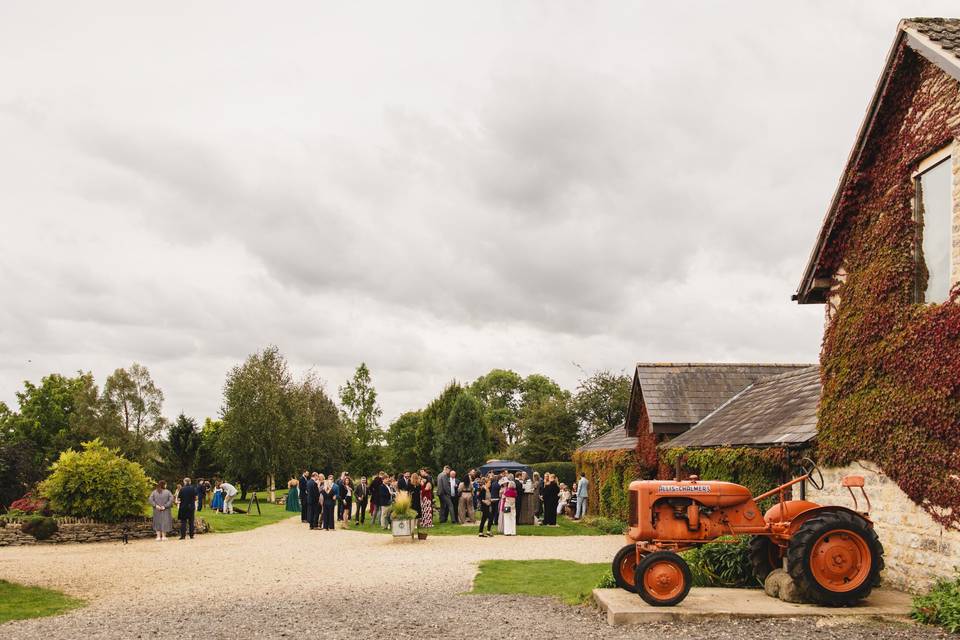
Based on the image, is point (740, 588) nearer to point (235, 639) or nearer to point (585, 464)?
point (235, 639)

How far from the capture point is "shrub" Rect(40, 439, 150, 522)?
22141mm

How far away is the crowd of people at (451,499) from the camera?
76.1ft

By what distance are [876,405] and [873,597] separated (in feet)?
8.15

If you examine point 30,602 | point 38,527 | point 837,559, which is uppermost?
point 837,559

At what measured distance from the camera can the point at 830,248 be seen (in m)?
12.8

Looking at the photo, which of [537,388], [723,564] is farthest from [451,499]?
[537,388]

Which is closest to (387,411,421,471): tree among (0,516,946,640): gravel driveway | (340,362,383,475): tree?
(340,362,383,475): tree

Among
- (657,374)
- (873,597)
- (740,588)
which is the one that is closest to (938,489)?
(873,597)

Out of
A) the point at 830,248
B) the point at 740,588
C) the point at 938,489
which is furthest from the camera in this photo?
the point at 830,248

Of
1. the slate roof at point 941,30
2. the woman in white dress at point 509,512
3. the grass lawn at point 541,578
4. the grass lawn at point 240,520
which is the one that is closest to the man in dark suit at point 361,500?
the grass lawn at point 240,520

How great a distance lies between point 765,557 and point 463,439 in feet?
139

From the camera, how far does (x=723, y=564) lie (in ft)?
35.3

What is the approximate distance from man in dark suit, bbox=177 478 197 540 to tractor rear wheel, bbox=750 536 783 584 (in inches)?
650

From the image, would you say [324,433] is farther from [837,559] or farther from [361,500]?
[837,559]
